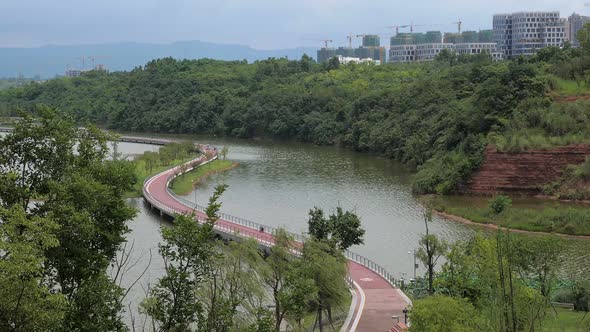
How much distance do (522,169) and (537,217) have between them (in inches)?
392

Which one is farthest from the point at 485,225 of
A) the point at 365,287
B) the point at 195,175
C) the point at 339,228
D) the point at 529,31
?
the point at 529,31

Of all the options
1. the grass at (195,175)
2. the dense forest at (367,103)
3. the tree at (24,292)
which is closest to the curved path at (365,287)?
the tree at (24,292)

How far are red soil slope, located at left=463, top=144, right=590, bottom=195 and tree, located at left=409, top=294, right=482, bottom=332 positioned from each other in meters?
37.6

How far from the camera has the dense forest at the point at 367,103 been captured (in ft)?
199

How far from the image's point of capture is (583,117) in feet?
192

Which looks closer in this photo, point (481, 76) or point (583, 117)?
point (583, 117)

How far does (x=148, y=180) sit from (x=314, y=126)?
37.5m

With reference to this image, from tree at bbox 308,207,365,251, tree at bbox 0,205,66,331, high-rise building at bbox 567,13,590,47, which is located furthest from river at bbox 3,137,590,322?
high-rise building at bbox 567,13,590,47

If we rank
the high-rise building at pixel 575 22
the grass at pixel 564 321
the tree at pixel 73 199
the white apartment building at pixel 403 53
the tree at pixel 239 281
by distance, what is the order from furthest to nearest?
1. the white apartment building at pixel 403 53
2. the high-rise building at pixel 575 22
3. the grass at pixel 564 321
4. the tree at pixel 239 281
5. the tree at pixel 73 199

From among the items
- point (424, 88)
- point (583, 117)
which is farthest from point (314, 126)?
point (583, 117)

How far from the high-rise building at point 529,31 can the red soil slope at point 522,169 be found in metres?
102

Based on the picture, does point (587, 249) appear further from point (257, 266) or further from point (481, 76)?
point (481, 76)

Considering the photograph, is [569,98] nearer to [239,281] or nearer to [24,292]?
[239,281]

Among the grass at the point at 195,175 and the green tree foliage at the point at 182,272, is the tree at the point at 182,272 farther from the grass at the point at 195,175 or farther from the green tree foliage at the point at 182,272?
the grass at the point at 195,175
